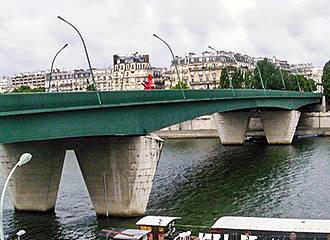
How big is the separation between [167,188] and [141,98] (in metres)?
13.8

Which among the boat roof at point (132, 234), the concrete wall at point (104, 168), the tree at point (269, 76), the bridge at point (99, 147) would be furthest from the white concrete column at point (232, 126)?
the boat roof at point (132, 234)

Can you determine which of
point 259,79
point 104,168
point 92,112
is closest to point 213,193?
point 104,168

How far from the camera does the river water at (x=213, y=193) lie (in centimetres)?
3891

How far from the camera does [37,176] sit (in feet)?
135

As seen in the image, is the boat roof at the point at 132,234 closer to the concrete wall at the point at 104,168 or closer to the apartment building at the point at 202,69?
the concrete wall at the point at 104,168

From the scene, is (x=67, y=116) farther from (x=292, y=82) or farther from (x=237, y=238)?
(x=292, y=82)

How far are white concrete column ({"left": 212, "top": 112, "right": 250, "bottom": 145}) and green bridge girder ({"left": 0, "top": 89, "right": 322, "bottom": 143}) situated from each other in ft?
128

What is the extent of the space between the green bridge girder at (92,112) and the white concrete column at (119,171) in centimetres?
122

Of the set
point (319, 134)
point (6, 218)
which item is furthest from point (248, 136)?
point (6, 218)

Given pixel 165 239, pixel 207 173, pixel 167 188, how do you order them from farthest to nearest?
pixel 207 173
pixel 167 188
pixel 165 239

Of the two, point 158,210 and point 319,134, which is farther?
point 319,134

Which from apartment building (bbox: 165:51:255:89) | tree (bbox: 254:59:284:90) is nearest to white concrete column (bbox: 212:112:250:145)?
tree (bbox: 254:59:284:90)

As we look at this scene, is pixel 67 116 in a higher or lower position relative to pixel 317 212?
higher

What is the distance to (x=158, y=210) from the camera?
137ft
